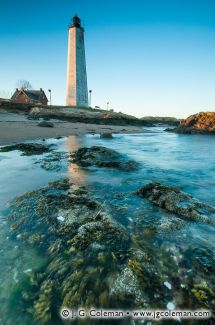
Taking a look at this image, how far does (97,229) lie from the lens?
2.89 metres

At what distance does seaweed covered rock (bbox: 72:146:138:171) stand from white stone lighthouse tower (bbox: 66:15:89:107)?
48.7 m

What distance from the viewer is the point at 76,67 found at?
170 feet

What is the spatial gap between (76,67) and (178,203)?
2129 inches

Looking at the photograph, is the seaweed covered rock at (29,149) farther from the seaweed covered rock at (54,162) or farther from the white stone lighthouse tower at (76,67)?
the white stone lighthouse tower at (76,67)

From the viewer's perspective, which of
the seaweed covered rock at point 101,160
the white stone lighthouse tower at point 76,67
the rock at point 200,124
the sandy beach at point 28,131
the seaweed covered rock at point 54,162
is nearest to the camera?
the seaweed covered rock at point 54,162

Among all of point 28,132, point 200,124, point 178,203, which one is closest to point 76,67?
point 200,124

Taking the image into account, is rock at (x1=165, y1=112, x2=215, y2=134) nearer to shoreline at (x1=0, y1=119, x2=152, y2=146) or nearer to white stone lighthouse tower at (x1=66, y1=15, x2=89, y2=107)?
shoreline at (x1=0, y1=119, x2=152, y2=146)

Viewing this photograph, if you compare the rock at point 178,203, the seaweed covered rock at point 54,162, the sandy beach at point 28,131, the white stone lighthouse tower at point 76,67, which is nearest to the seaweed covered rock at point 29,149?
the seaweed covered rock at point 54,162

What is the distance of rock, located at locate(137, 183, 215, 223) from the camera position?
3.35 metres

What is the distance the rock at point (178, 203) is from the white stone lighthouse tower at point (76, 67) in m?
52.7

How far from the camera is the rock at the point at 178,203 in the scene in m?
3.35

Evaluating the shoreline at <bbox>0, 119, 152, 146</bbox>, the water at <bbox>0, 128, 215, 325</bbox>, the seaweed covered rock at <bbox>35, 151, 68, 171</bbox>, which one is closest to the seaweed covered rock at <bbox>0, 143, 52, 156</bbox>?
the seaweed covered rock at <bbox>35, 151, 68, 171</bbox>

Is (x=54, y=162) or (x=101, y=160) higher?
(x=101, y=160)

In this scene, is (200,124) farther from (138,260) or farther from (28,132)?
(138,260)
